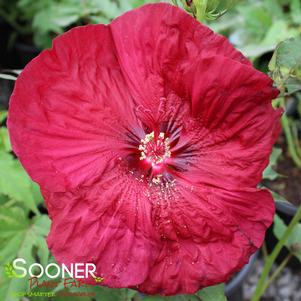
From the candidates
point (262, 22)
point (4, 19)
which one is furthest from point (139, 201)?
point (4, 19)

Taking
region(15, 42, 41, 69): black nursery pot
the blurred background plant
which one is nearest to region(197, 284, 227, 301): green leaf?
the blurred background plant

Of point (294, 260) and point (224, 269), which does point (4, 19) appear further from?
point (224, 269)

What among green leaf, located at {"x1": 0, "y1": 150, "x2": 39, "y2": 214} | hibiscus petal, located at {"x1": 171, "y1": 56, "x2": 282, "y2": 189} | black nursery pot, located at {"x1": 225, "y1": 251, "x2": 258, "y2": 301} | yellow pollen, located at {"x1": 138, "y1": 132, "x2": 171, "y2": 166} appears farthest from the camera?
black nursery pot, located at {"x1": 225, "y1": 251, "x2": 258, "y2": 301}

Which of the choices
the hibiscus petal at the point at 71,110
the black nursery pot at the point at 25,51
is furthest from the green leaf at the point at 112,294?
the black nursery pot at the point at 25,51

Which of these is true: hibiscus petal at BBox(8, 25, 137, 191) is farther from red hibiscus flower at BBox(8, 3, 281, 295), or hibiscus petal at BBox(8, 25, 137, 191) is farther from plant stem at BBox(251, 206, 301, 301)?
plant stem at BBox(251, 206, 301, 301)

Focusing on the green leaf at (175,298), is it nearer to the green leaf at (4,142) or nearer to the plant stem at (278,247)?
the plant stem at (278,247)
